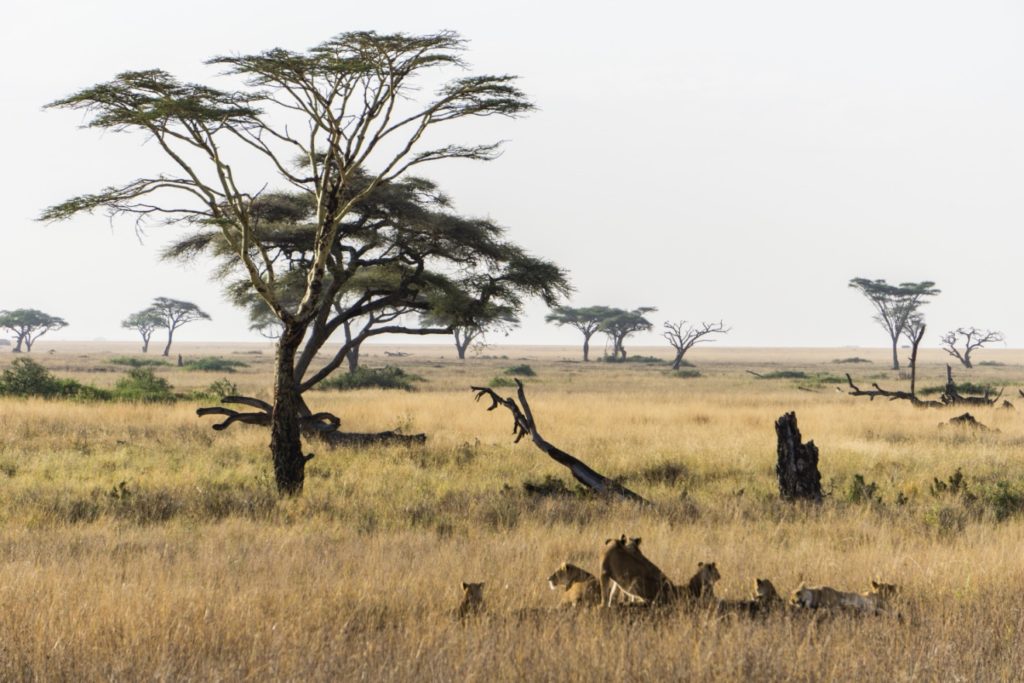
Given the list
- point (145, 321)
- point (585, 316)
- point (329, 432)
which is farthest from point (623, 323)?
point (329, 432)

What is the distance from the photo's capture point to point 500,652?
4.64 metres

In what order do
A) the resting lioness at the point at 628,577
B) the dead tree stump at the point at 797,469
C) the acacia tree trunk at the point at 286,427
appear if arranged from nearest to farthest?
the resting lioness at the point at 628,577
the dead tree stump at the point at 797,469
the acacia tree trunk at the point at 286,427

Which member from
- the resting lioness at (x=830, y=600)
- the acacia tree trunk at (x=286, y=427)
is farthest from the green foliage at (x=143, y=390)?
the resting lioness at (x=830, y=600)

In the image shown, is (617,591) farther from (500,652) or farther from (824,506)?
(824,506)

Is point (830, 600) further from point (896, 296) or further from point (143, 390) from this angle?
point (896, 296)

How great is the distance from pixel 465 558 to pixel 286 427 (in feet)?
18.9

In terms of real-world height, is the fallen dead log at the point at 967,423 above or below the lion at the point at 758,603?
above

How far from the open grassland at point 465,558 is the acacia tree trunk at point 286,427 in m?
0.32

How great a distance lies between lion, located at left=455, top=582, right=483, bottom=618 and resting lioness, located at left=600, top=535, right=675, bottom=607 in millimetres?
719

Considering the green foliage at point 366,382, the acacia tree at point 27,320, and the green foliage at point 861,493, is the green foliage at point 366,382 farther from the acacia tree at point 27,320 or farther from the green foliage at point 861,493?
Result: the acacia tree at point 27,320

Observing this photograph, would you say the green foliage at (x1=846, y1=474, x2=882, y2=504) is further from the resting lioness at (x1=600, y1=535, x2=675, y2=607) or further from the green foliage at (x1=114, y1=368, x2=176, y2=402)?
the green foliage at (x1=114, y1=368, x2=176, y2=402)

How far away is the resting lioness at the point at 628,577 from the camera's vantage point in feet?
18.0

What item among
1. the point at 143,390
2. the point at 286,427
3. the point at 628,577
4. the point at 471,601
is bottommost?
the point at 143,390

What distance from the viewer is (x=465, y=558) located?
7.12 m
